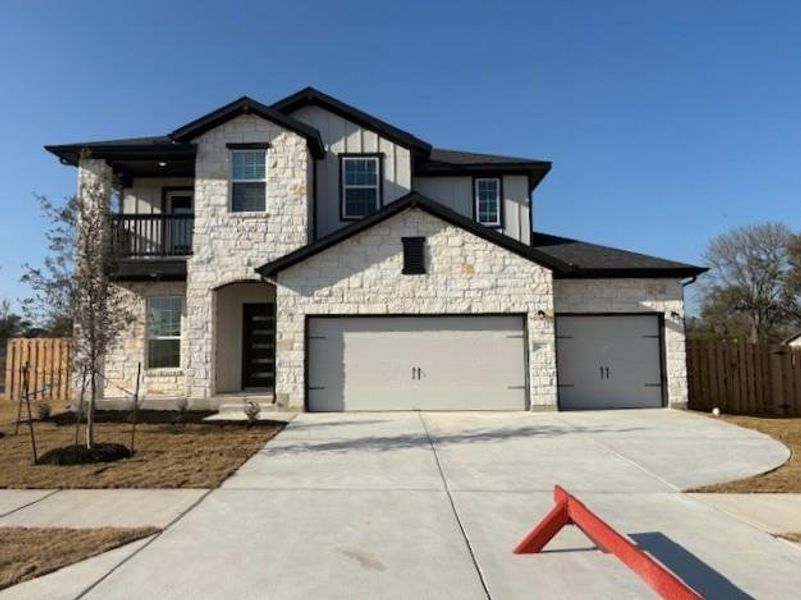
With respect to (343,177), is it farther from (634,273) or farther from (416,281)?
(634,273)

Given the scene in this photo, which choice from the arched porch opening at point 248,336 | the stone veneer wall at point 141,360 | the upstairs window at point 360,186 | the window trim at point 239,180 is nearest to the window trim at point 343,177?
the upstairs window at point 360,186

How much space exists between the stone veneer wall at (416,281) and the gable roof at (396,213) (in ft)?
0.48

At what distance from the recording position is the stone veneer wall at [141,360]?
50.0 feet

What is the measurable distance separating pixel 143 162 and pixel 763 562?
15.5 meters

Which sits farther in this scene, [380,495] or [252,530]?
[380,495]

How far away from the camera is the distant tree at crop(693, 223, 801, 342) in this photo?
143 feet

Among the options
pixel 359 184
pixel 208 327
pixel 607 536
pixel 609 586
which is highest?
pixel 359 184

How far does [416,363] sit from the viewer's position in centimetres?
1426

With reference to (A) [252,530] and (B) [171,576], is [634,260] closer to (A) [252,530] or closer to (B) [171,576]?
(A) [252,530]

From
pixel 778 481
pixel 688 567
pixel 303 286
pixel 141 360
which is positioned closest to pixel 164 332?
pixel 141 360

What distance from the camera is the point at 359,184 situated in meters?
16.8

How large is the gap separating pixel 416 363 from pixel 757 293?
40.2m

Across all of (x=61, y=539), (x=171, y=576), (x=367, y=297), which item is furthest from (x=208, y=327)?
(x=171, y=576)

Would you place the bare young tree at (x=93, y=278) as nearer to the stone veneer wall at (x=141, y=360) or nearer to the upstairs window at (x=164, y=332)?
the stone veneer wall at (x=141, y=360)
